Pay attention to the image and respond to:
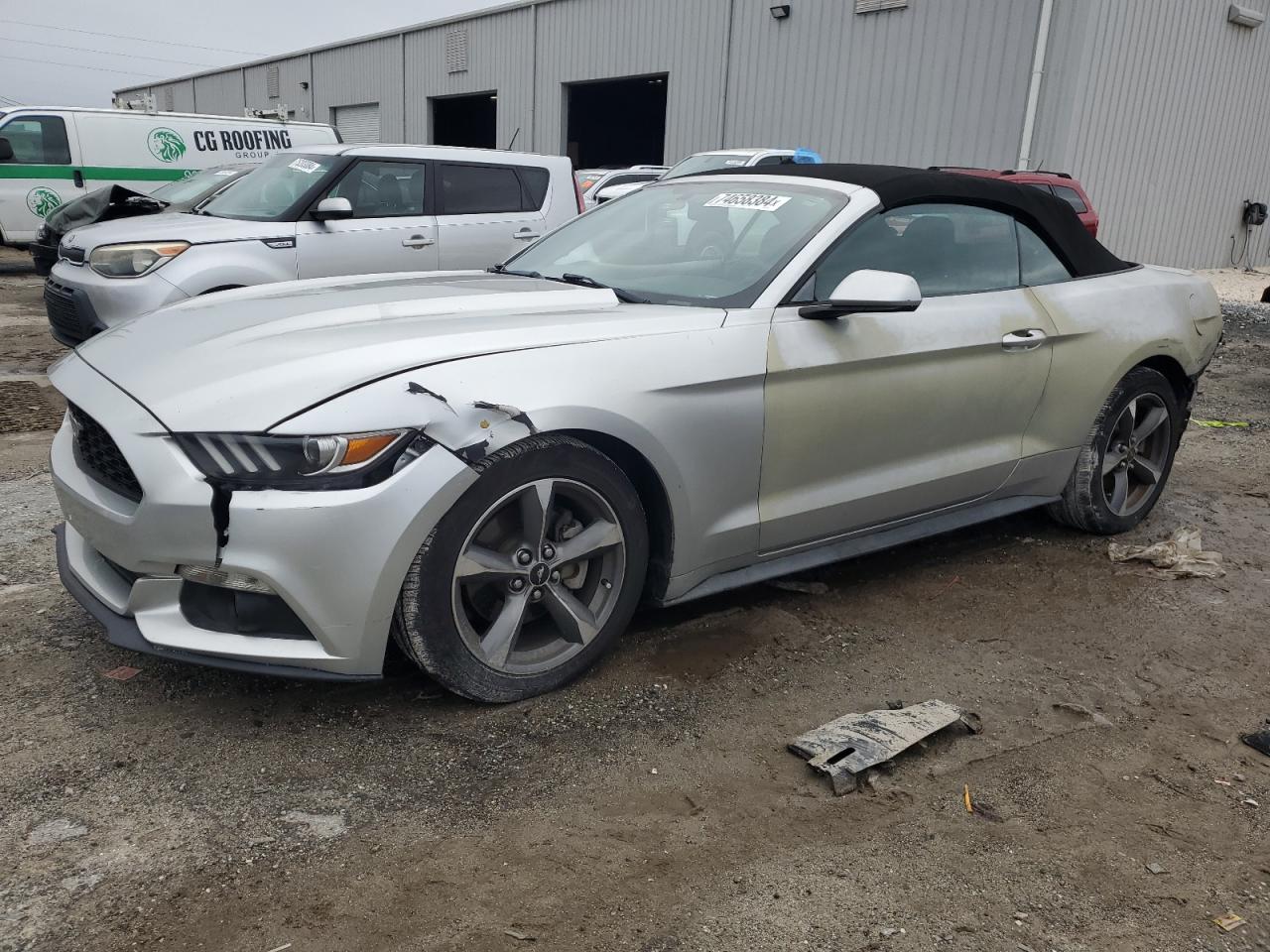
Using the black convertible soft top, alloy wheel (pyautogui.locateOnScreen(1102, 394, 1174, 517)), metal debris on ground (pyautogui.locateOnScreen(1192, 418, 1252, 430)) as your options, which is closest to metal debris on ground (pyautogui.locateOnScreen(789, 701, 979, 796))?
the black convertible soft top

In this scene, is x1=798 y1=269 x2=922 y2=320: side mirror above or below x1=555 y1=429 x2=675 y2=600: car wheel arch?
above

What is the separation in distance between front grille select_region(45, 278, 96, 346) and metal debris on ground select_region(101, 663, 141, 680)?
188 inches

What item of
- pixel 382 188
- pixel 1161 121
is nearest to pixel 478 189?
pixel 382 188

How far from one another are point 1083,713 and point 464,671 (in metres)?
1.89

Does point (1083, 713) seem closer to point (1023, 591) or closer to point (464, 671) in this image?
point (1023, 591)

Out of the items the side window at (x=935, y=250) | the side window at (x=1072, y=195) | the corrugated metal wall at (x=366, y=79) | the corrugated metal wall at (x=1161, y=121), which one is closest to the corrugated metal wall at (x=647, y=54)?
the corrugated metal wall at (x=1161, y=121)

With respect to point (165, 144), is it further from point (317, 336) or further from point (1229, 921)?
point (1229, 921)

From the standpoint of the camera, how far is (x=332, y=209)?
721 cm

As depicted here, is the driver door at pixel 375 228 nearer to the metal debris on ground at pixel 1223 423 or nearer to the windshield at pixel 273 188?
the windshield at pixel 273 188

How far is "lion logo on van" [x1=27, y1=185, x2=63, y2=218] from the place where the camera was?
1405cm

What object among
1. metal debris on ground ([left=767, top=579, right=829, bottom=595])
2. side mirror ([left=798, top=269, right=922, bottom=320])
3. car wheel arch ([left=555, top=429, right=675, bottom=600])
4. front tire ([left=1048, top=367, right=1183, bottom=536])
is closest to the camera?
car wheel arch ([left=555, top=429, right=675, bottom=600])

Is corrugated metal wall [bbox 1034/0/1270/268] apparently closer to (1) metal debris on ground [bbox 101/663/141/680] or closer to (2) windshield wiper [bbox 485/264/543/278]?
(2) windshield wiper [bbox 485/264/543/278]

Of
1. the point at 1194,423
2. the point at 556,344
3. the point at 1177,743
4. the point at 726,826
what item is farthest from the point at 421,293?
the point at 1194,423

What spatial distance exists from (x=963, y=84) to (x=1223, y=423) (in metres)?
9.61
